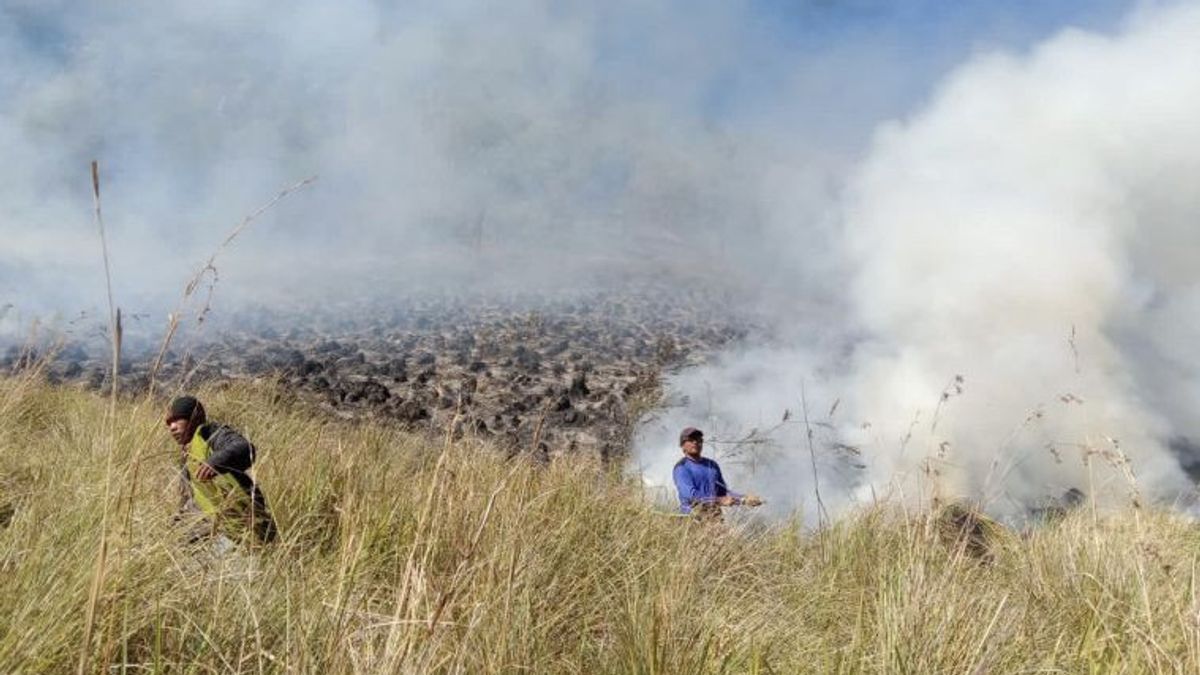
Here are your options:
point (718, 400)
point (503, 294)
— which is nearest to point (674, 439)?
point (718, 400)

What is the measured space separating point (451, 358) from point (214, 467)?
9926 mm

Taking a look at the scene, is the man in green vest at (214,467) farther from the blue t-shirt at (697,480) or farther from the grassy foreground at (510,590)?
the blue t-shirt at (697,480)

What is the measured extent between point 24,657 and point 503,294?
863 inches

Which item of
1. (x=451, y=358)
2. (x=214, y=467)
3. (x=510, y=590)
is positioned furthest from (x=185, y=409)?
(x=451, y=358)

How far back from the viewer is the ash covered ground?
1053 cm

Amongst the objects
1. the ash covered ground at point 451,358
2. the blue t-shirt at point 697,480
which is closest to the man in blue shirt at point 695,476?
the blue t-shirt at point 697,480

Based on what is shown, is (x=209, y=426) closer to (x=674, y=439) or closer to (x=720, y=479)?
(x=720, y=479)

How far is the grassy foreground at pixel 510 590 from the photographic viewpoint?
2.01 meters

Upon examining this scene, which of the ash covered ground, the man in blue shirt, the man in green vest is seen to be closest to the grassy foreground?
the man in green vest

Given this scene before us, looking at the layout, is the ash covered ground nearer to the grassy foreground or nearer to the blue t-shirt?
the blue t-shirt

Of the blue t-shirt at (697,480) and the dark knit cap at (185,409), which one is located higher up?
the dark knit cap at (185,409)

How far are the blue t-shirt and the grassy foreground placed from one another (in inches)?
51.3

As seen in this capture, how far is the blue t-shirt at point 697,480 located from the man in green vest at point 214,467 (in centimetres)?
285

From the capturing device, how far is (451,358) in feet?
45.1
